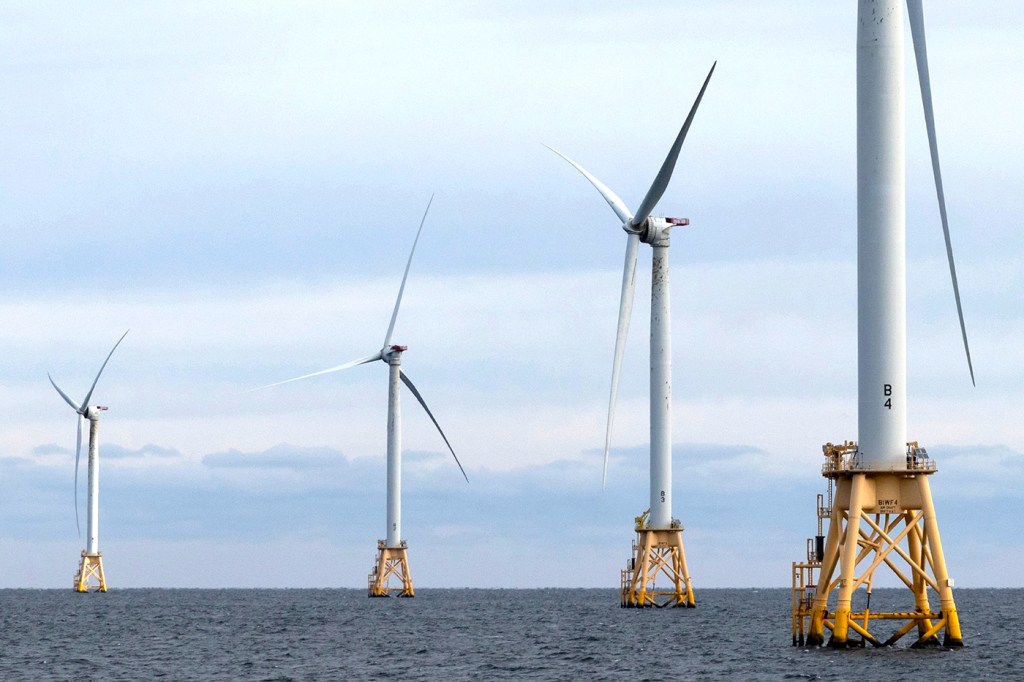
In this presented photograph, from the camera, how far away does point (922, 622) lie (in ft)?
259

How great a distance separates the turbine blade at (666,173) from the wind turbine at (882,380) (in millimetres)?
8831

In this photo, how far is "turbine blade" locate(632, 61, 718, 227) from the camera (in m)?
90.3

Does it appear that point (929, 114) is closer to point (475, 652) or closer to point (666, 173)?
point (666, 173)

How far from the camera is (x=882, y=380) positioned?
76.6m

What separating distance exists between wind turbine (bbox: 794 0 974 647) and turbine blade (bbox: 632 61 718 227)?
8.83 metres

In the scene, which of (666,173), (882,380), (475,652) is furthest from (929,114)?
(475,652)

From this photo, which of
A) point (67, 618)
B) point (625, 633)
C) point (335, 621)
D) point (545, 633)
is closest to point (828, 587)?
point (625, 633)

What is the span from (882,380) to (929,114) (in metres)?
13.3

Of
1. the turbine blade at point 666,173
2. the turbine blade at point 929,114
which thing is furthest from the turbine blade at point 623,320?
the turbine blade at point 929,114

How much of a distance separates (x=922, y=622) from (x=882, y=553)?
588cm

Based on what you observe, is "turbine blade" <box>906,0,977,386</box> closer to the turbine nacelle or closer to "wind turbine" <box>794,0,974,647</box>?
"wind turbine" <box>794,0,974,647</box>

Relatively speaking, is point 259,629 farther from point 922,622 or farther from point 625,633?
point 922,622

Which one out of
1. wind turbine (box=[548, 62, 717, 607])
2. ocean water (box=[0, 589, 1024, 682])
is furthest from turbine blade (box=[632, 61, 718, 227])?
ocean water (box=[0, 589, 1024, 682])

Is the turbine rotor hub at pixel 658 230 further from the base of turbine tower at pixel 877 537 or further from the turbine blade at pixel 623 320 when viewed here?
the base of turbine tower at pixel 877 537
